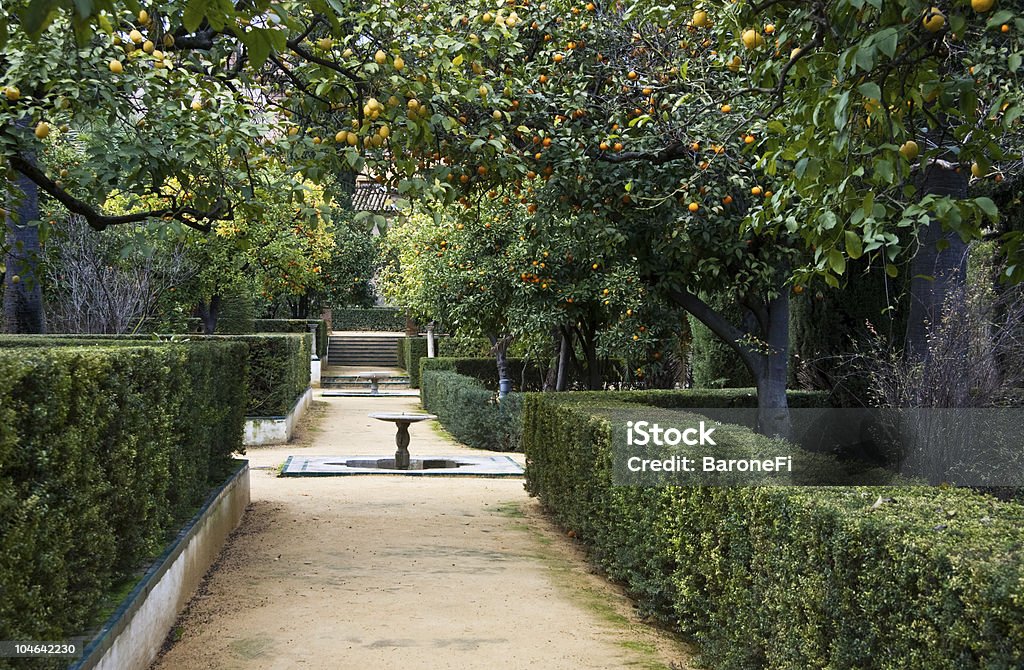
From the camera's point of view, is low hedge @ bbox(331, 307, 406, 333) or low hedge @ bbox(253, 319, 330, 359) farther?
low hedge @ bbox(331, 307, 406, 333)

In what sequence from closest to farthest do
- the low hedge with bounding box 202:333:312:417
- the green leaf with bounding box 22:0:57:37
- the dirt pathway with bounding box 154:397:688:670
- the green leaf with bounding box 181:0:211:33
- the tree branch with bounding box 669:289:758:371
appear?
the green leaf with bounding box 22:0:57:37, the green leaf with bounding box 181:0:211:33, the dirt pathway with bounding box 154:397:688:670, the tree branch with bounding box 669:289:758:371, the low hedge with bounding box 202:333:312:417

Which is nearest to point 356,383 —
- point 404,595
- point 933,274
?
point 933,274

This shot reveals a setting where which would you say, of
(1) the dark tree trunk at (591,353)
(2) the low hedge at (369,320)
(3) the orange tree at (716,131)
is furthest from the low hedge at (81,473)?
(2) the low hedge at (369,320)

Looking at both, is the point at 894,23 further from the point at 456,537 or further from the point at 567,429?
the point at 456,537

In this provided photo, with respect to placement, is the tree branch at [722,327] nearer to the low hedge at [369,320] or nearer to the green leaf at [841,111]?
the green leaf at [841,111]

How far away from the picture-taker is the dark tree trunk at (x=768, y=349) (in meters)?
10.6

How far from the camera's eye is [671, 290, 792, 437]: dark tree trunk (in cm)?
1057

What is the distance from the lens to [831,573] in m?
4.10

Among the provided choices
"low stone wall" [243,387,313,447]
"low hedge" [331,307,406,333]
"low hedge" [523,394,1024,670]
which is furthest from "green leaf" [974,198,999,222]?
"low hedge" [331,307,406,333]

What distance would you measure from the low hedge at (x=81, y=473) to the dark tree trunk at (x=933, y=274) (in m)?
6.33

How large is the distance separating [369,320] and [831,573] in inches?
1994

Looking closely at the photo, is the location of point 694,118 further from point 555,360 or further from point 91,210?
point 555,360

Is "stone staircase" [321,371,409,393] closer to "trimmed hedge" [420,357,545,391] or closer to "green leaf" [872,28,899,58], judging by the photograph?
"trimmed hedge" [420,357,545,391]

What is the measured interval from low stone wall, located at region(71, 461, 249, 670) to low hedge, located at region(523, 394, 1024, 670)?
298 centimetres
